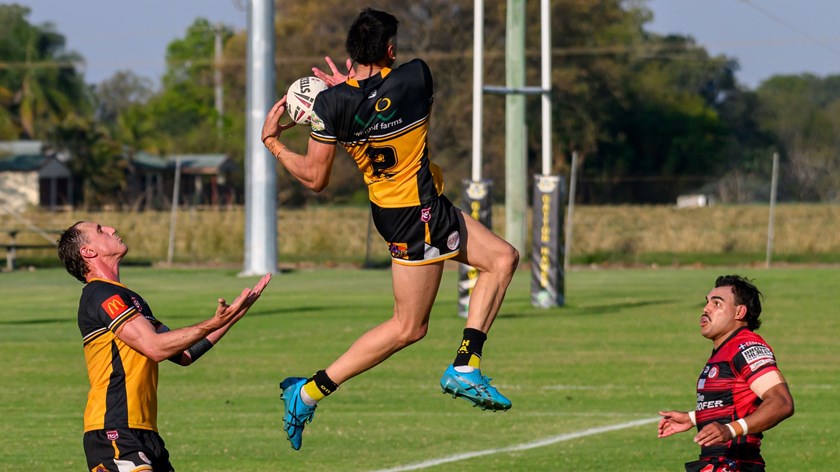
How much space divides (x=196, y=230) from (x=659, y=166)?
41078 mm

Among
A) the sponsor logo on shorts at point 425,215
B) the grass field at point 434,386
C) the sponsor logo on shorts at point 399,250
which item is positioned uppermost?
the sponsor logo on shorts at point 425,215

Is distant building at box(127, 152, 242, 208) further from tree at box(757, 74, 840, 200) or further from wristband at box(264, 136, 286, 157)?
wristband at box(264, 136, 286, 157)

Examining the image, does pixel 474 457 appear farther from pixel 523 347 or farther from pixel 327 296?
pixel 327 296

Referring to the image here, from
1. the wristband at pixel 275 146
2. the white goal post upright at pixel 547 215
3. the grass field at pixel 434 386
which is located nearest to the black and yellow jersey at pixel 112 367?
the wristband at pixel 275 146

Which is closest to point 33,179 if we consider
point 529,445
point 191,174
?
point 191,174

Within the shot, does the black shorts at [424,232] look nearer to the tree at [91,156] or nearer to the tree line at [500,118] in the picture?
the tree line at [500,118]

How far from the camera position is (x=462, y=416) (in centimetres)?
1463

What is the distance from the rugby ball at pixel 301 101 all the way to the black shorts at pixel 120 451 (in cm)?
204

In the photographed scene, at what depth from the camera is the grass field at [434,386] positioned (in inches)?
486

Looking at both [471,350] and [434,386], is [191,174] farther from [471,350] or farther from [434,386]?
[471,350]

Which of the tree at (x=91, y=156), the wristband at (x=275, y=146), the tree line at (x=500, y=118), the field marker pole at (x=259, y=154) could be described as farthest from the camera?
the tree at (x=91, y=156)

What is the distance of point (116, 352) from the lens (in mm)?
7805

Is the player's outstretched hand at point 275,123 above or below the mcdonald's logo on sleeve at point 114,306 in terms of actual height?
above

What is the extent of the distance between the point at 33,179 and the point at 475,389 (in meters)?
74.6
